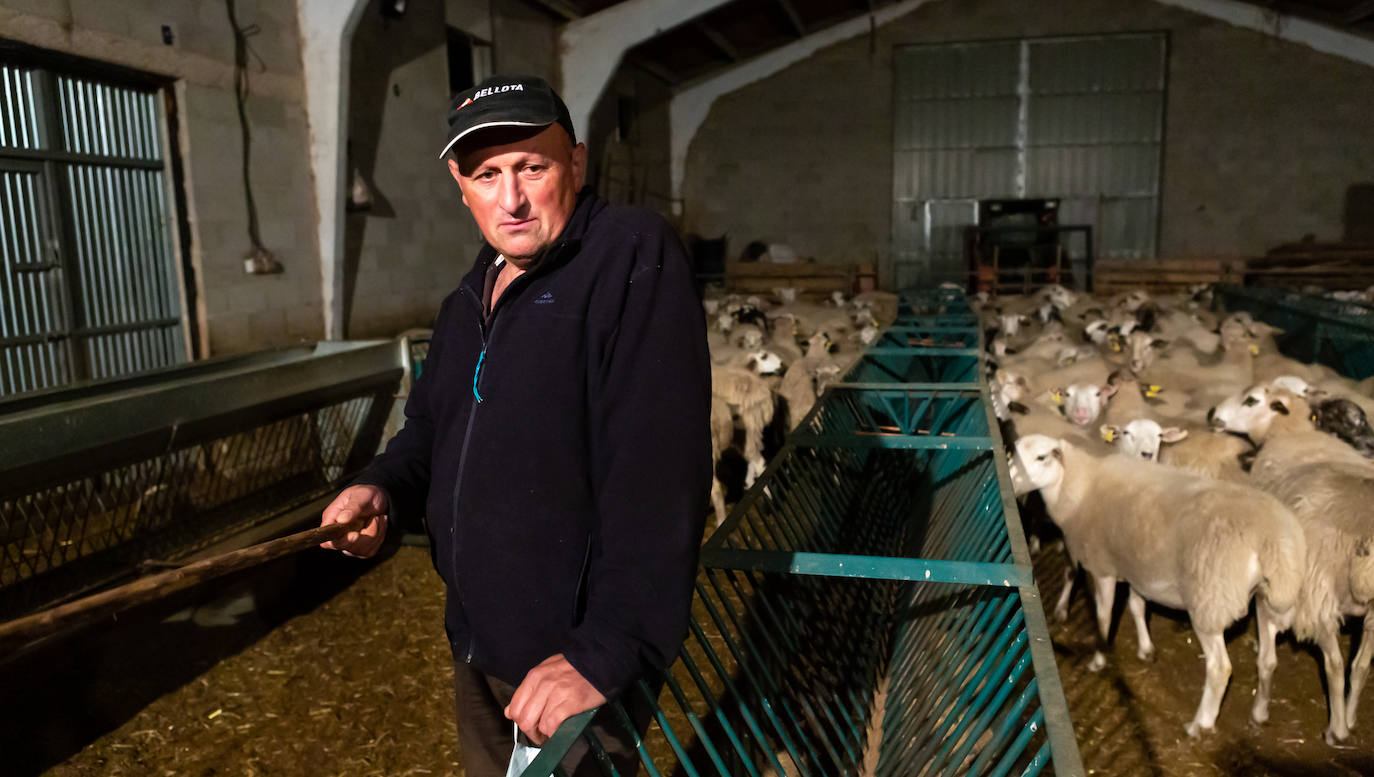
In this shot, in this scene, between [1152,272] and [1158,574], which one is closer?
[1158,574]

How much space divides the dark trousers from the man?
10mm

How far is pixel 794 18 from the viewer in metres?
18.9

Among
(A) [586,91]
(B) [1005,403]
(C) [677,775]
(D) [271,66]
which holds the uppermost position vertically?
(A) [586,91]

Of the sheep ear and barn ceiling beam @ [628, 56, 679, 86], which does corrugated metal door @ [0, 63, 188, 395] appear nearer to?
the sheep ear

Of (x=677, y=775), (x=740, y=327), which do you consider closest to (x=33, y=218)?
(x=677, y=775)

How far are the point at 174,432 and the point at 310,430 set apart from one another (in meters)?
1.32

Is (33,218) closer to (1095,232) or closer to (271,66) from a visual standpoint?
(271,66)

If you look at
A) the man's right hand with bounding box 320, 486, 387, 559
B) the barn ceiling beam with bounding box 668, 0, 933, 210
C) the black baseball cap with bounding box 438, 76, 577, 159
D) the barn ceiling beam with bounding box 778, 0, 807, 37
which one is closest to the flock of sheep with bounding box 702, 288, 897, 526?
the man's right hand with bounding box 320, 486, 387, 559

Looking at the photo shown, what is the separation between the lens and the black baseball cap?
1.58m

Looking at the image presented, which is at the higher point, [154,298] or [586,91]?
[586,91]

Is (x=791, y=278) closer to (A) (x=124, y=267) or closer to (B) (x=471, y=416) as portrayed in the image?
(A) (x=124, y=267)

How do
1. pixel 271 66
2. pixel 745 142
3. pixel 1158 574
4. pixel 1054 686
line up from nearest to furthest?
pixel 1054 686 → pixel 1158 574 → pixel 271 66 → pixel 745 142

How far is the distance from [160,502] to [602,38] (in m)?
11.8

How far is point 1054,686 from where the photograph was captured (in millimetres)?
1767
